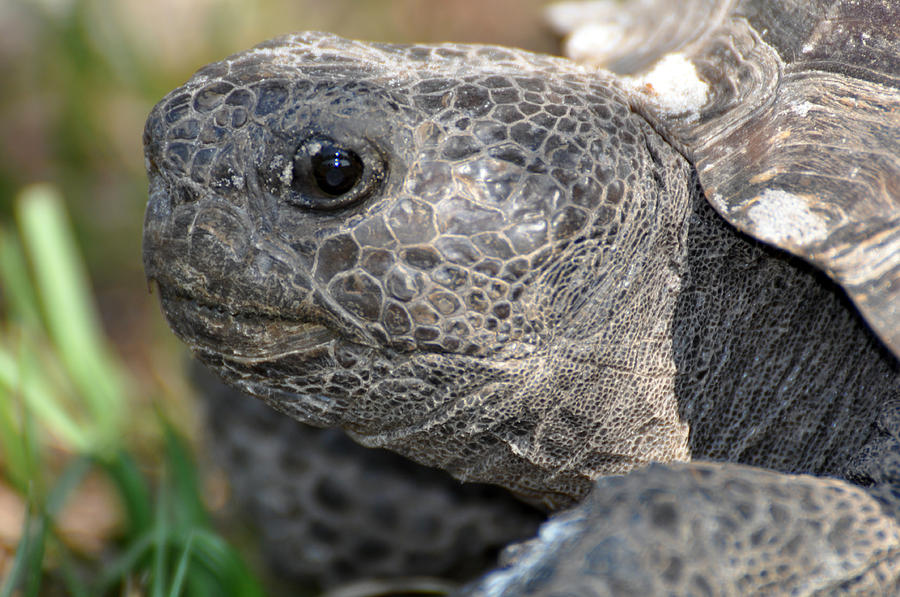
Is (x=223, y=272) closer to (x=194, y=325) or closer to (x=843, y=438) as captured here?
(x=194, y=325)

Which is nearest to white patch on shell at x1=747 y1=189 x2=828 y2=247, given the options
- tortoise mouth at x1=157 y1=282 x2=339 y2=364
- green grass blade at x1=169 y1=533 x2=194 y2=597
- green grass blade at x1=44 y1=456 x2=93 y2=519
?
tortoise mouth at x1=157 y1=282 x2=339 y2=364

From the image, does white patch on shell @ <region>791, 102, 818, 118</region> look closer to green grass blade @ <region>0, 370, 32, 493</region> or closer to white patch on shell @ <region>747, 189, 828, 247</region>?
white patch on shell @ <region>747, 189, 828, 247</region>

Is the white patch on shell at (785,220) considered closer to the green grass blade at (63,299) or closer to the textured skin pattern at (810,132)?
the textured skin pattern at (810,132)

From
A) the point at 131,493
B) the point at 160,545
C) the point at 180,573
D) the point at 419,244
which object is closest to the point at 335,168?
the point at 419,244

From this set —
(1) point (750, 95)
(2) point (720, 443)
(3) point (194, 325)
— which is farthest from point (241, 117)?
(2) point (720, 443)

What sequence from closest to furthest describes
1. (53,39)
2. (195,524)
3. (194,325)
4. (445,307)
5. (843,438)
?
(445,307) → (194,325) → (843,438) → (195,524) → (53,39)

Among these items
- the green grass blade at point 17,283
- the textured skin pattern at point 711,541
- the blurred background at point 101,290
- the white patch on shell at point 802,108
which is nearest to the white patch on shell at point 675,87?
the white patch on shell at point 802,108
